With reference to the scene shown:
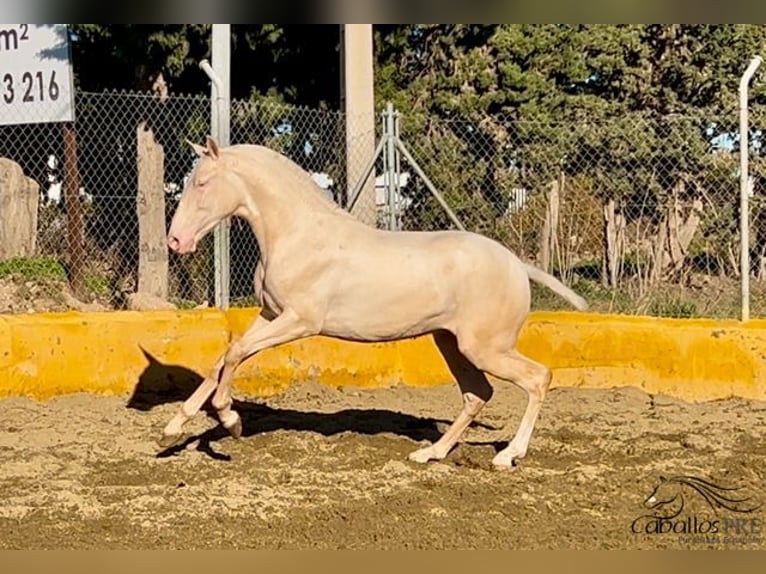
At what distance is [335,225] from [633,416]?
276 cm

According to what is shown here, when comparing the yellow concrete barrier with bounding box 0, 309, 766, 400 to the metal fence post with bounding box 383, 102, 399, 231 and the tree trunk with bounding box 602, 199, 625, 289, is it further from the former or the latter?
the tree trunk with bounding box 602, 199, 625, 289

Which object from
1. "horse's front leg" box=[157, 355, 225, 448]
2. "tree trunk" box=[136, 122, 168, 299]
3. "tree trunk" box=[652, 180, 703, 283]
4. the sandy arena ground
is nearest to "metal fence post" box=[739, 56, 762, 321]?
the sandy arena ground

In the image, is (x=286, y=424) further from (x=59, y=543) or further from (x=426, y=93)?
(x=426, y=93)

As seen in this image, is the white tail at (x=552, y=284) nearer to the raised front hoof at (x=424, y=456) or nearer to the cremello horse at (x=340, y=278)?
the cremello horse at (x=340, y=278)

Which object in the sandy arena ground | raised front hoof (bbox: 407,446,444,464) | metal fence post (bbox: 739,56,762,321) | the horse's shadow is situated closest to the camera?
the sandy arena ground

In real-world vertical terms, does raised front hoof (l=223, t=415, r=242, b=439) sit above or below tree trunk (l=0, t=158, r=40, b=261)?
below

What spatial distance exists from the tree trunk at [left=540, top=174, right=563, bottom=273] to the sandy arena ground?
2.85m

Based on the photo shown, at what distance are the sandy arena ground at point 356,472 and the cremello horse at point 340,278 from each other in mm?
357

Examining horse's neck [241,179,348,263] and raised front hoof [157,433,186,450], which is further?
horse's neck [241,179,348,263]

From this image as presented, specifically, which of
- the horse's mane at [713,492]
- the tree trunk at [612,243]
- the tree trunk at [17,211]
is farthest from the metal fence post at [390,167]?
the tree trunk at [17,211]

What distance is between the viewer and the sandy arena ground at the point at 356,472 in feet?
15.8

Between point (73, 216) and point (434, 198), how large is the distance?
373cm

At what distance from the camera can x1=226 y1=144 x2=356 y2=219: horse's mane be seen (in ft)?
20.3
